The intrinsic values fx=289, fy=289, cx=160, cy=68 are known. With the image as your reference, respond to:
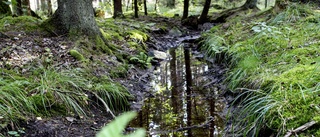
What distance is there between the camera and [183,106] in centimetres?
432

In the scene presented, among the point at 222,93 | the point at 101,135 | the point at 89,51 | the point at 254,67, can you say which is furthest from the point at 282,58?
the point at 101,135

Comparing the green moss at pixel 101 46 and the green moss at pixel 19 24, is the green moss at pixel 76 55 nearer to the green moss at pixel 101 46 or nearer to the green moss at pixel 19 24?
the green moss at pixel 101 46

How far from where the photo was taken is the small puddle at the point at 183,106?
11.6 feet

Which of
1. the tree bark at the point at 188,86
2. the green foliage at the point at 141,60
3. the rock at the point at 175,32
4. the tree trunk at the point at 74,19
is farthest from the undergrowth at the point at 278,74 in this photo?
the rock at the point at 175,32

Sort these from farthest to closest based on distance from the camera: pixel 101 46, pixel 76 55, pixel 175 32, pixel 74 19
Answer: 1. pixel 175 32
2. pixel 101 46
3. pixel 74 19
4. pixel 76 55

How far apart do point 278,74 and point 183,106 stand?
144cm

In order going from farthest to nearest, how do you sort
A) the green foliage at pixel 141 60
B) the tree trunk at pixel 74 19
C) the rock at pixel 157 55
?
the rock at pixel 157 55
the green foliage at pixel 141 60
the tree trunk at pixel 74 19

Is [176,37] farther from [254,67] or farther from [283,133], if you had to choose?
[283,133]

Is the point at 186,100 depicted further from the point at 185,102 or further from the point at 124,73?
the point at 124,73

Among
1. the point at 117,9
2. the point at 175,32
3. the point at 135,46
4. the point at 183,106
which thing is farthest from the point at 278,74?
the point at 117,9

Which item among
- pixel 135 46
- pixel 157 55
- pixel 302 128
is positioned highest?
pixel 302 128

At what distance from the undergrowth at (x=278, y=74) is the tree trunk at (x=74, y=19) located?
2.77m

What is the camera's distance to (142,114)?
410 cm

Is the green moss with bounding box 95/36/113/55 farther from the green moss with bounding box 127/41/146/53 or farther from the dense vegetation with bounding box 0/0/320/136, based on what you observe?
the green moss with bounding box 127/41/146/53
